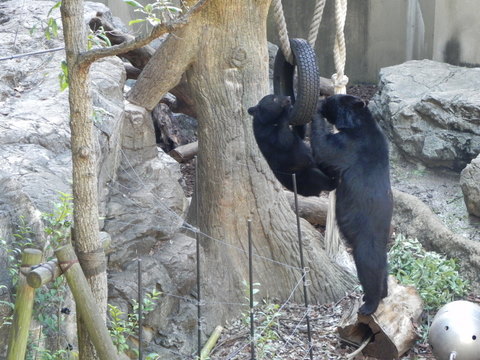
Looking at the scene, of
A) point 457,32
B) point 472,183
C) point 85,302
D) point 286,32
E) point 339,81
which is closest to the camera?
point 85,302

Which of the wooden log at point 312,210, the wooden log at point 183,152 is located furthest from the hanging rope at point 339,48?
the wooden log at point 183,152

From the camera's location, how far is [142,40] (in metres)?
2.75

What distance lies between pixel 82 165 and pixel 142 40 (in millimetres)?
608

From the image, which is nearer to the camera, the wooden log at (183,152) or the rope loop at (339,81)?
the rope loop at (339,81)

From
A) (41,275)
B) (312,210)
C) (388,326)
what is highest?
(41,275)

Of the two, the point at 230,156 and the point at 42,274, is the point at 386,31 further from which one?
the point at 42,274

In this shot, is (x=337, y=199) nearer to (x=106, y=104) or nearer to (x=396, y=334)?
(x=396, y=334)

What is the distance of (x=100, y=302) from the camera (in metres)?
3.16

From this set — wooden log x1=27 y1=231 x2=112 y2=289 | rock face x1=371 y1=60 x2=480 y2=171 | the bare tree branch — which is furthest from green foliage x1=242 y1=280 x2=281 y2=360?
rock face x1=371 y1=60 x2=480 y2=171

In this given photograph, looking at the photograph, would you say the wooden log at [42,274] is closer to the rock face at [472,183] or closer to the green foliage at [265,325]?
the green foliage at [265,325]

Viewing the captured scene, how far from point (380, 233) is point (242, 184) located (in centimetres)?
117

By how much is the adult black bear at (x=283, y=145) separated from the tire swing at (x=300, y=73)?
18 centimetres

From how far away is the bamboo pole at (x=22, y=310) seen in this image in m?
2.78

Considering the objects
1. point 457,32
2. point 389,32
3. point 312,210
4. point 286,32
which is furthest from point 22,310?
point 389,32
